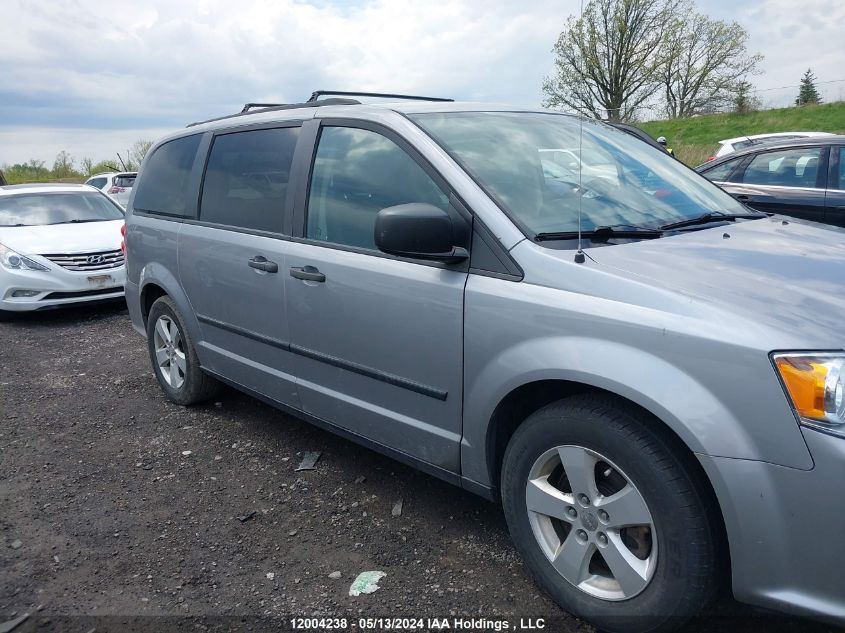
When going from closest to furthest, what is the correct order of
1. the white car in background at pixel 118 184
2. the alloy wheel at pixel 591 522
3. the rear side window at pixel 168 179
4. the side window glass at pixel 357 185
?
1. the alloy wheel at pixel 591 522
2. the side window glass at pixel 357 185
3. the rear side window at pixel 168 179
4. the white car in background at pixel 118 184

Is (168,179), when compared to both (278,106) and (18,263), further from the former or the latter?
(18,263)

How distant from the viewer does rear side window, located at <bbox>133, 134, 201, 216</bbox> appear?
14.5 feet

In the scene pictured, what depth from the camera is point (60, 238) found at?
8.10 m

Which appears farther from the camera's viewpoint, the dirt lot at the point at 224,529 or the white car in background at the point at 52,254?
the white car in background at the point at 52,254

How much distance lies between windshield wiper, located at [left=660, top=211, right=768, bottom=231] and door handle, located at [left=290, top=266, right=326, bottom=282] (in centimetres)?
145

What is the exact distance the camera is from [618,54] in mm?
37125

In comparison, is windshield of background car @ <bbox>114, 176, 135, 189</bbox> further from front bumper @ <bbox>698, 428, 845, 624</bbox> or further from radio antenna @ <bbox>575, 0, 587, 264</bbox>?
front bumper @ <bbox>698, 428, 845, 624</bbox>

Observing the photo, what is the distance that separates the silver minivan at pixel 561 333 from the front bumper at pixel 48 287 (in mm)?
4474

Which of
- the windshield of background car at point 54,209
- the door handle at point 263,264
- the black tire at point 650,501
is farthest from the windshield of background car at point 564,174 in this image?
the windshield of background car at point 54,209

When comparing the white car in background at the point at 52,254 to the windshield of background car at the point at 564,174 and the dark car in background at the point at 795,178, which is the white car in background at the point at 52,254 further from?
the dark car in background at the point at 795,178

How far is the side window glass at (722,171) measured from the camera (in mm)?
7531

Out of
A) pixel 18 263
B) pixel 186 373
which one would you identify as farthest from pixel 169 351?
pixel 18 263

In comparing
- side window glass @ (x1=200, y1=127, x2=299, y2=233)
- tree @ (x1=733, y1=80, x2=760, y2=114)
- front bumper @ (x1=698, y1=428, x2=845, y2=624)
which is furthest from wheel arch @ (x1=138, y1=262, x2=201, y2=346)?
tree @ (x1=733, y1=80, x2=760, y2=114)

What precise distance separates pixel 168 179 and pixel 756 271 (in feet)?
12.1
